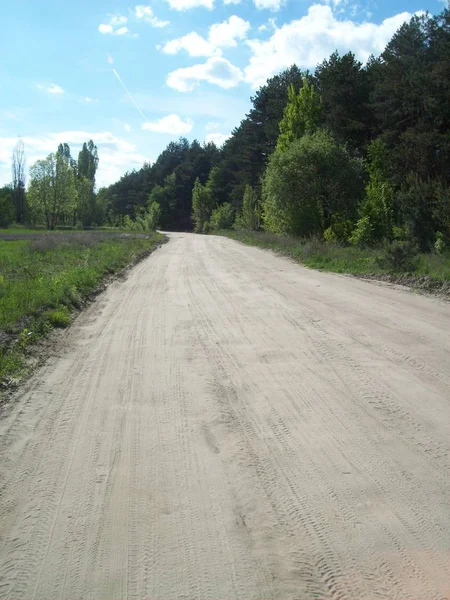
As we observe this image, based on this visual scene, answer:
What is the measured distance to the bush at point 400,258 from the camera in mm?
17469

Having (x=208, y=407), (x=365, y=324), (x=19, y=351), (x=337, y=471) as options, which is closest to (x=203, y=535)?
(x=337, y=471)

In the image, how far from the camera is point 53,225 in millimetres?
86438

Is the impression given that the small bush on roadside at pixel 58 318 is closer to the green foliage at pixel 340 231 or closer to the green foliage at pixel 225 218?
the green foliage at pixel 340 231

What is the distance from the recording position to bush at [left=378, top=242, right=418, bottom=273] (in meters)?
17.5

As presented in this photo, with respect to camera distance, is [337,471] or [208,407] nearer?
[337,471]

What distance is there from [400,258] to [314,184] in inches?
675

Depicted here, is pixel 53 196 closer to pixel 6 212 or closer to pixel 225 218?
pixel 6 212

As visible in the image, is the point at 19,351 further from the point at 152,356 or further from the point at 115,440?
the point at 115,440

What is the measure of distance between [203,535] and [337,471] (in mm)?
1382

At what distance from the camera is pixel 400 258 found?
58.0ft

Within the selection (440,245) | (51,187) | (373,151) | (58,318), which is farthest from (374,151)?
(51,187)

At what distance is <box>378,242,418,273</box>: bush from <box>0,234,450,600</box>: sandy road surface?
860 cm

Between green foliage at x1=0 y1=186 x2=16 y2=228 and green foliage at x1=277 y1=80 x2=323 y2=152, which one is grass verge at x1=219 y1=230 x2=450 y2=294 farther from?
green foliage at x1=0 y1=186 x2=16 y2=228

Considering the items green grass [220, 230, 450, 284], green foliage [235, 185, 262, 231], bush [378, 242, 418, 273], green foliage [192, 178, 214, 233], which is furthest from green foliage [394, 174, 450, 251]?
green foliage [192, 178, 214, 233]
